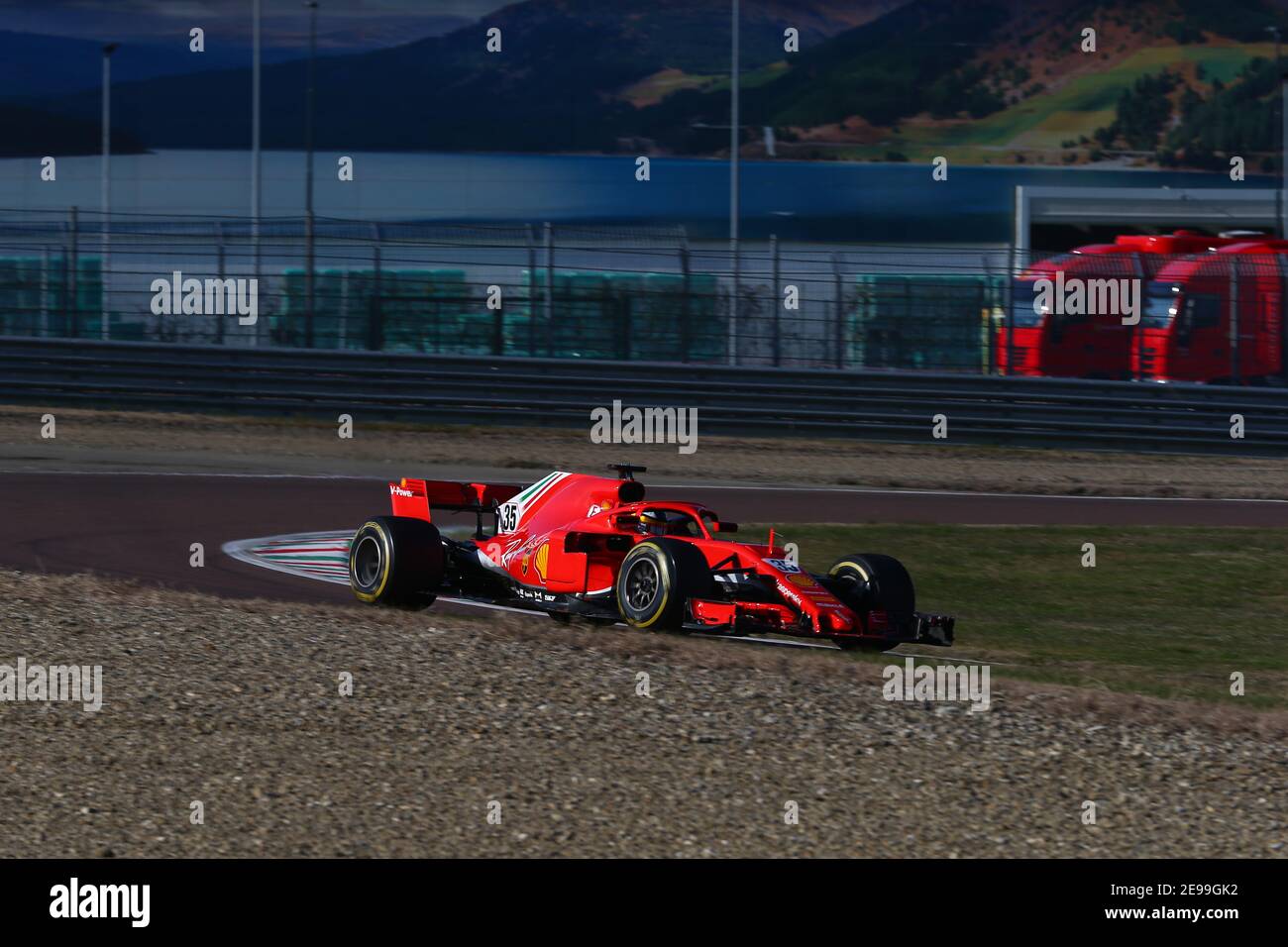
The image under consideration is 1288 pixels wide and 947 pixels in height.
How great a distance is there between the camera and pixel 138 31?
33.8m

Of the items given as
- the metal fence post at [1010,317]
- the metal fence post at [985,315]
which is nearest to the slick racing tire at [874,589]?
the metal fence post at [985,315]

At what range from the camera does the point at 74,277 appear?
21016 mm

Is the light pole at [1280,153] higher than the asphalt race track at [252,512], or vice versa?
the light pole at [1280,153]

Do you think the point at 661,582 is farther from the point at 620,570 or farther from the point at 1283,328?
the point at 1283,328

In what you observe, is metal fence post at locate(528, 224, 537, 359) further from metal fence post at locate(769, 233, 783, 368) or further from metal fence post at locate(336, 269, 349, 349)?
metal fence post at locate(769, 233, 783, 368)

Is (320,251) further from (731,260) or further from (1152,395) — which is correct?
(1152,395)

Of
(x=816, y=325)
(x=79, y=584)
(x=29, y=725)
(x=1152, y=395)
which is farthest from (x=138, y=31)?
(x=29, y=725)

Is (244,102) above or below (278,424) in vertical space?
above

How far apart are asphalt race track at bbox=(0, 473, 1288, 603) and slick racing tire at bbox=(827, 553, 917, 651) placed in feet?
10.4

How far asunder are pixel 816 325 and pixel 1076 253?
4.14 meters

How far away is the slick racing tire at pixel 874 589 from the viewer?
32.9 feet

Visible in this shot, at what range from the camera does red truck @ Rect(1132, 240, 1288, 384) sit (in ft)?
Answer: 72.9

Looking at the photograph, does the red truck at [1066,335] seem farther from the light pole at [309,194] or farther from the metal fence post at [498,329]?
the light pole at [309,194]

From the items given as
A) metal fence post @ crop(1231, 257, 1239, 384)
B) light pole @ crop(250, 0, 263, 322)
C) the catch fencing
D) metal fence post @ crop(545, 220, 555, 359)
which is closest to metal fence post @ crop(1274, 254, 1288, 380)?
metal fence post @ crop(1231, 257, 1239, 384)
